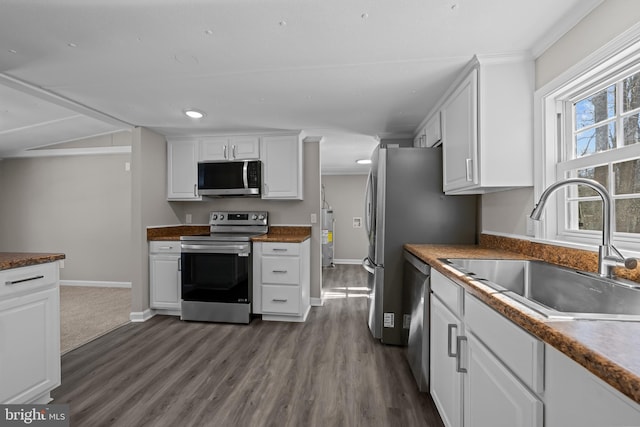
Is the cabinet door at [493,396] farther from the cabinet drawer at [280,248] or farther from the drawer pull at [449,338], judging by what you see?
the cabinet drawer at [280,248]

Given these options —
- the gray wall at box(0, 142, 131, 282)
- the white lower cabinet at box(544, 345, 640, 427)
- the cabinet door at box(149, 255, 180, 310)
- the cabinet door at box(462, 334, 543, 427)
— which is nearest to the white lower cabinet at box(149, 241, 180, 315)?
the cabinet door at box(149, 255, 180, 310)

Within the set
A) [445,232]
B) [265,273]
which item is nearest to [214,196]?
[265,273]

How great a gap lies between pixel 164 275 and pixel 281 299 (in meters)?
1.36

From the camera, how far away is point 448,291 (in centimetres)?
150

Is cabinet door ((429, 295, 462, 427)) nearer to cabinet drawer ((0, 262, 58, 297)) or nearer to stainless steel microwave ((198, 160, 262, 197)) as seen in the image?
cabinet drawer ((0, 262, 58, 297))

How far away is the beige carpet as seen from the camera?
9.28 ft

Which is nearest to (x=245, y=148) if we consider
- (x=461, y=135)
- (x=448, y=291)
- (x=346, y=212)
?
(x=461, y=135)

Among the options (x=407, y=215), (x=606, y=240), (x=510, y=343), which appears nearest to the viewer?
(x=510, y=343)

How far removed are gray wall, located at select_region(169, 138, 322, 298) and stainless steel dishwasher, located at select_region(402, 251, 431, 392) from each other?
160 cm

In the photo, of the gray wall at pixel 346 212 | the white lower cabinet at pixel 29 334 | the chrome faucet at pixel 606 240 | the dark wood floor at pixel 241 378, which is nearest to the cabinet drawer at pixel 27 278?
the white lower cabinet at pixel 29 334

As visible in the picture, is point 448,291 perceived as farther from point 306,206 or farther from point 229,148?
point 229,148

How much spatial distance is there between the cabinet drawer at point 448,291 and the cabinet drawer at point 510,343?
0.43ft

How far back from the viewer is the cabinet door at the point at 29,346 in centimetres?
156

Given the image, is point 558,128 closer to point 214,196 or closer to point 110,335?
point 214,196
